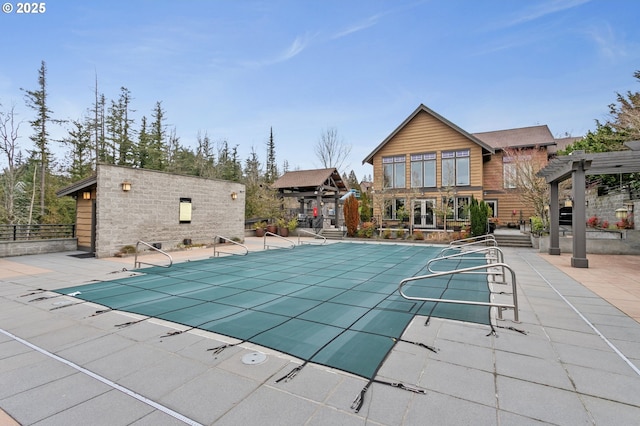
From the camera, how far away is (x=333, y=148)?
106 ft

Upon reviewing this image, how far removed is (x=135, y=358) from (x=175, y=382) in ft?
2.54

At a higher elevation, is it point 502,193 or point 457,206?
point 502,193

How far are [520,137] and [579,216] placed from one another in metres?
15.6

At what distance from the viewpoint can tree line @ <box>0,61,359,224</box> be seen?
1464 centimetres

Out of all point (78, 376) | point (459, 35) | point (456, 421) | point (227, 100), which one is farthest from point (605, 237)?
point (227, 100)

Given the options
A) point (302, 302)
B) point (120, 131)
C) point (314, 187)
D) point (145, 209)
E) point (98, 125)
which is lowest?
point (302, 302)

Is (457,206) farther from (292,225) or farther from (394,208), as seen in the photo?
(292,225)

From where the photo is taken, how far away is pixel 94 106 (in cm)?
2078

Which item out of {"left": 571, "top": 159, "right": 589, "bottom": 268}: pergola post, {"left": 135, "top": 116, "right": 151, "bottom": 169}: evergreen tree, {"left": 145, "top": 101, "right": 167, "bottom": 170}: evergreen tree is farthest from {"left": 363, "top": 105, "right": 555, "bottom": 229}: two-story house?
{"left": 135, "top": 116, "right": 151, "bottom": 169}: evergreen tree

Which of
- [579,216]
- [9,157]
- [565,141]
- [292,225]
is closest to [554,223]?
[579,216]

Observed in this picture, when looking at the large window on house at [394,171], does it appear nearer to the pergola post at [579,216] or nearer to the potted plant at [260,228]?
the potted plant at [260,228]

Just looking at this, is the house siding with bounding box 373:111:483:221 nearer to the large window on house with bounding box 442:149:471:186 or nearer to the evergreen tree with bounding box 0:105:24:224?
the large window on house with bounding box 442:149:471:186

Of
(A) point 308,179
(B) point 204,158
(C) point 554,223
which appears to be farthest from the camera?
(B) point 204,158

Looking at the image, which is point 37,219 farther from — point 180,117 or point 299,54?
point 299,54
